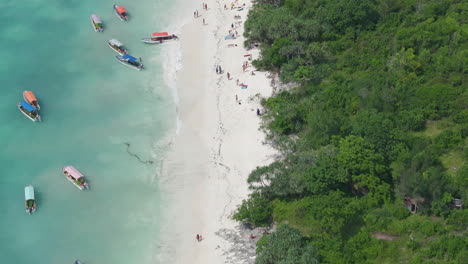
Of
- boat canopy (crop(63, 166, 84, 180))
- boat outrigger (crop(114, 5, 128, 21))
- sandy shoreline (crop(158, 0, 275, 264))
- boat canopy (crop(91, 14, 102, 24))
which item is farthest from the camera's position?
boat outrigger (crop(114, 5, 128, 21))

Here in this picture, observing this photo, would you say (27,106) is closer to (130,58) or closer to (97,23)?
(130,58)

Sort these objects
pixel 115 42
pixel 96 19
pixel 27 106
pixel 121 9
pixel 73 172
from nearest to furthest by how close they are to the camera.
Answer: pixel 73 172 → pixel 27 106 → pixel 115 42 → pixel 96 19 → pixel 121 9

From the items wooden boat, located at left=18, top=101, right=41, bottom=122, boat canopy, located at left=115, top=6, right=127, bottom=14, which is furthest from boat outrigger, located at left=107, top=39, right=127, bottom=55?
wooden boat, located at left=18, top=101, right=41, bottom=122

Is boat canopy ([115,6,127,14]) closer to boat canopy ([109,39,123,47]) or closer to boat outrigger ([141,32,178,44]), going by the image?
boat outrigger ([141,32,178,44])

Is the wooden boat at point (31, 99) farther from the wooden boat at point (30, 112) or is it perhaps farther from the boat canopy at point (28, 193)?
the boat canopy at point (28, 193)

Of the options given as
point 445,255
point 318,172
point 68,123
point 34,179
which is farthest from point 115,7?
point 445,255

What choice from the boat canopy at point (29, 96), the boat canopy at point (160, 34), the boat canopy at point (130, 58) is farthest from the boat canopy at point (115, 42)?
the boat canopy at point (29, 96)

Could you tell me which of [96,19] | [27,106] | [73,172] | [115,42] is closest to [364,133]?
[73,172]
